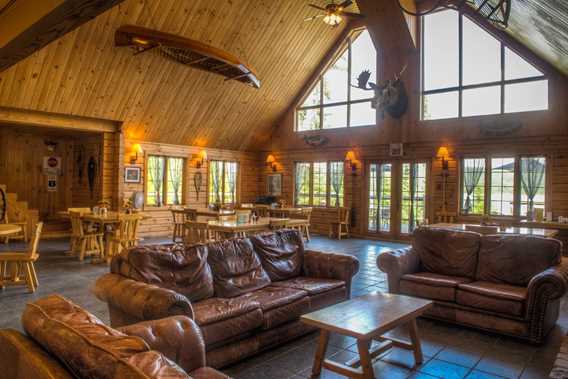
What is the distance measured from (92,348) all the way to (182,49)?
6958 mm

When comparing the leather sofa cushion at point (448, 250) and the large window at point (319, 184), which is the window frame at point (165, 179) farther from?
the leather sofa cushion at point (448, 250)

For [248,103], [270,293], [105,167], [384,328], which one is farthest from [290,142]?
[384,328]

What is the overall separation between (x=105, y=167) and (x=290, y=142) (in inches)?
208

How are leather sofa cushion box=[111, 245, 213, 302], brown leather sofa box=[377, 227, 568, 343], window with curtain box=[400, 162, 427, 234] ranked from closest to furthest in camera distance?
leather sofa cushion box=[111, 245, 213, 302] < brown leather sofa box=[377, 227, 568, 343] < window with curtain box=[400, 162, 427, 234]

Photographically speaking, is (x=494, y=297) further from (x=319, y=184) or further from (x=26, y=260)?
(x=319, y=184)

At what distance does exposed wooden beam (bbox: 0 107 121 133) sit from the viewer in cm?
830

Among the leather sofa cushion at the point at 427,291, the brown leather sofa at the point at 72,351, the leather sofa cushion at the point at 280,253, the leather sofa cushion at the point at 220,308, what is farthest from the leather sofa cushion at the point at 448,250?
the brown leather sofa at the point at 72,351

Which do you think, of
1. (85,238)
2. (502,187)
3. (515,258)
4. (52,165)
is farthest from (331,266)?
(52,165)

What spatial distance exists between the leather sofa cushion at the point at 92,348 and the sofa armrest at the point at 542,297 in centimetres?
350

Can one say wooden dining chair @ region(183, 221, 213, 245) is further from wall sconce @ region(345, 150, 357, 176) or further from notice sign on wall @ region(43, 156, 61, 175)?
notice sign on wall @ region(43, 156, 61, 175)

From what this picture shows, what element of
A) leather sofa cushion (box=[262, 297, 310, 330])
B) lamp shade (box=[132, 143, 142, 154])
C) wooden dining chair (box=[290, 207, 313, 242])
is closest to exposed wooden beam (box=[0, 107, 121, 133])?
lamp shade (box=[132, 143, 142, 154])

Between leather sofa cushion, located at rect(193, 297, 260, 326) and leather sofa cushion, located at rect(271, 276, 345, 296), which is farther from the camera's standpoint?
leather sofa cushion, located at rect(271, 276, 345, 296)

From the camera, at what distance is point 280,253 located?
14.3 feet

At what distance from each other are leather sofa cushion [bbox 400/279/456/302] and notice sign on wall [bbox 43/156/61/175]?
10096 millimetres
